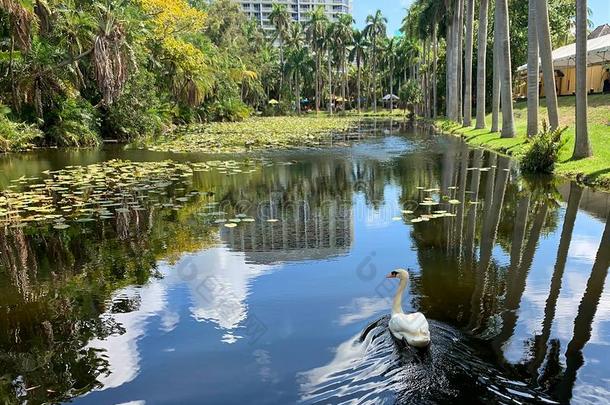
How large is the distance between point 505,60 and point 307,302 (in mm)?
19541

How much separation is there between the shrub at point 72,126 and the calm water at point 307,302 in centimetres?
1617

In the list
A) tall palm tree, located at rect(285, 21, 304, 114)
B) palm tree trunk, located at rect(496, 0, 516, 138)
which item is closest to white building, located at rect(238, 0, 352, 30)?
tall palm tree, located at rect(285, 21, 304, 114)

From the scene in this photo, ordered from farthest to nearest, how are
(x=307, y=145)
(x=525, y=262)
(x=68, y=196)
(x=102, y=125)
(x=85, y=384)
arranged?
(x=102, y=125)
(x=307, y=145)
(x=68, y=196)
(x=525, y=262)
(x=85, y=384)

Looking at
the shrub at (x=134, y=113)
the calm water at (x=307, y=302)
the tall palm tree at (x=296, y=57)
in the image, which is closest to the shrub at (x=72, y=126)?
the shrub at (x=134, y=113)

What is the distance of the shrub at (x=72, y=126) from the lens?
85.6ft

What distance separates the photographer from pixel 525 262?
26.0 feet

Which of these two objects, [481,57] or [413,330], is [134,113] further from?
[413,330]

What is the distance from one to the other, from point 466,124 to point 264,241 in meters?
27.2

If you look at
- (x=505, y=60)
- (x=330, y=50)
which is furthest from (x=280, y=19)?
(x=505, y=60)

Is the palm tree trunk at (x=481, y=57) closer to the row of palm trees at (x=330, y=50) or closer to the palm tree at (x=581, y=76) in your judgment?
the palm tree at (x=581, y=76)

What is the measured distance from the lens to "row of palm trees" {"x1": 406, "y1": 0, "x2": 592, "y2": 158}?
49.8 ft

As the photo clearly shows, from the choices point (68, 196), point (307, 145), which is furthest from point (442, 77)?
point (68, 196)

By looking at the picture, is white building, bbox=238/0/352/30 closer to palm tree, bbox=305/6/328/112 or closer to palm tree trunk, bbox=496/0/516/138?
palm tree, bbox=305/6/328/112

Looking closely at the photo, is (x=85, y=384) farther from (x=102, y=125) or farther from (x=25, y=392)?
(x=102, y=125)
